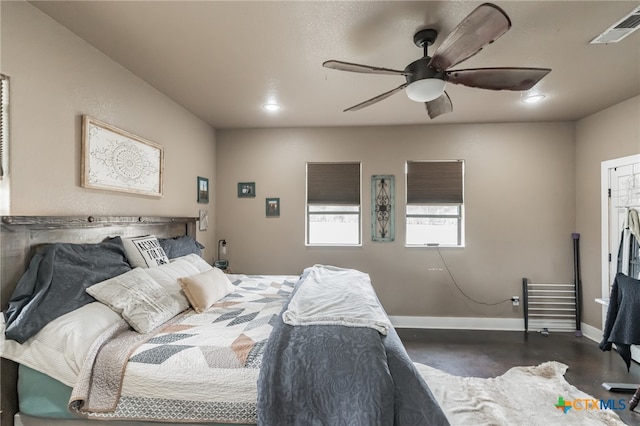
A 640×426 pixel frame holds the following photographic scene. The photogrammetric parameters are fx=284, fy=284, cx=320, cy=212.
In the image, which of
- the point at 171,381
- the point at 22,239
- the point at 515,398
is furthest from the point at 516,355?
the point at 22,239

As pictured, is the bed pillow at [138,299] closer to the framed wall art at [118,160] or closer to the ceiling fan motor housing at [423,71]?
the framed wall art at [118,160]

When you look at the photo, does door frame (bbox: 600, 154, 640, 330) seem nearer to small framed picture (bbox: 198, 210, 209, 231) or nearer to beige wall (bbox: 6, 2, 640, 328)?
beige wall (bbox: 6, 2, 640, 328)

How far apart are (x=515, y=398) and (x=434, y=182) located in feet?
8.37

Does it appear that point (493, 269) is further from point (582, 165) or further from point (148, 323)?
point (148, 323)

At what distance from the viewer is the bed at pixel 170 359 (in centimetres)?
124

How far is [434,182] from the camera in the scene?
13.0 ft

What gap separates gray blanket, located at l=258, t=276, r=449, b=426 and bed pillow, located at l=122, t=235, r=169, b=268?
1.44 m

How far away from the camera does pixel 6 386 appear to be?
144cm

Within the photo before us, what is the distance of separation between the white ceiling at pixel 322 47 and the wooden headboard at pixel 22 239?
1287 mm

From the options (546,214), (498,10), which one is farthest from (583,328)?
(498,10)

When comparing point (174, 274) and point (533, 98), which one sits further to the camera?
point (533, 98)

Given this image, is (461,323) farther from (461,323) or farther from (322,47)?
(322,47)

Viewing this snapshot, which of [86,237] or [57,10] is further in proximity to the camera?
[86,237]

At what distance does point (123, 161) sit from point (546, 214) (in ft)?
16.0
